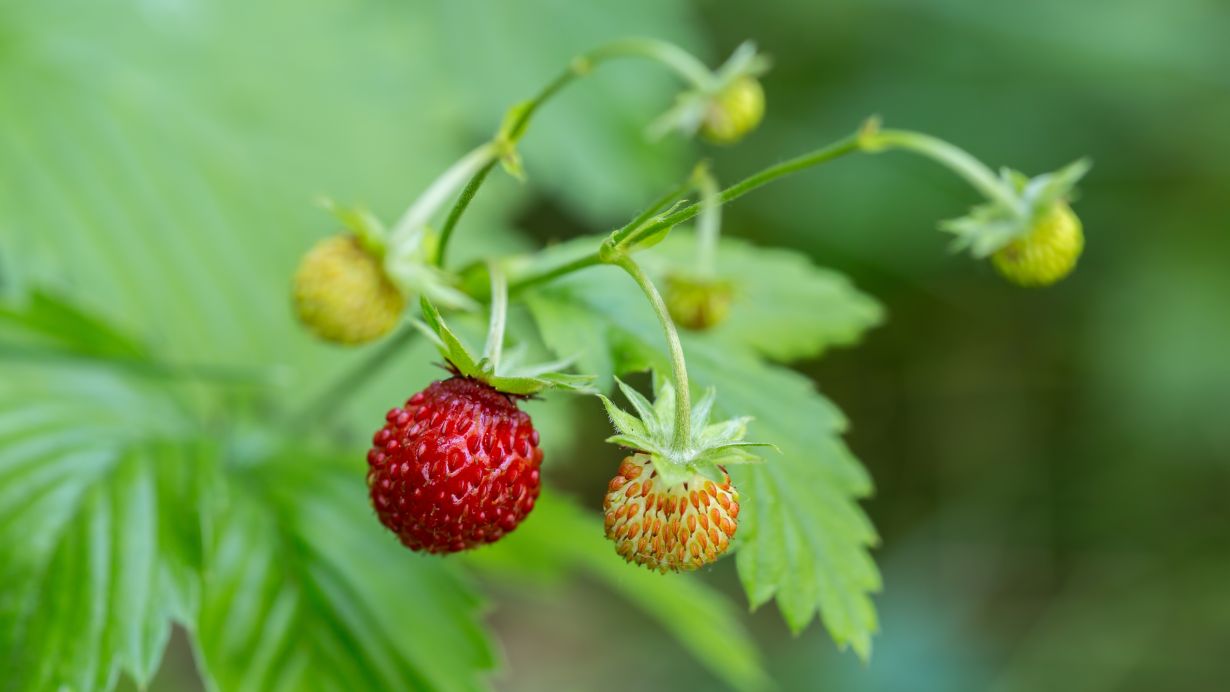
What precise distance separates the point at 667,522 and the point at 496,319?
0.34 metres

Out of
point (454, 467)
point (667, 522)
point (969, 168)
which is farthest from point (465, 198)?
point (969, 168)

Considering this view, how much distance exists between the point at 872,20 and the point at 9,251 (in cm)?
349

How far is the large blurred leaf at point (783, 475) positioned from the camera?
1580 mm

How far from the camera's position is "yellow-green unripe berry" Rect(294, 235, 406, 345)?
5.55 ft

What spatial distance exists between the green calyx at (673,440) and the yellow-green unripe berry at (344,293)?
49 cm

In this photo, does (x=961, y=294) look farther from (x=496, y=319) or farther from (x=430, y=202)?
(x=496, y=319)

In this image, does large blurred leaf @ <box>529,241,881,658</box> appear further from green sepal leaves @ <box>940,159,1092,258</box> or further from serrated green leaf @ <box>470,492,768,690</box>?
serrated green leaf @ <box>470,492,768,690</box>

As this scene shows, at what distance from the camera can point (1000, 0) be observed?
16.4 ft

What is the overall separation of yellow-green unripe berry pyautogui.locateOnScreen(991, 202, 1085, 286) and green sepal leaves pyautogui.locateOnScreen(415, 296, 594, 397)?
635 mm

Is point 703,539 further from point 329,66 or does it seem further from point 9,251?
point 329,66

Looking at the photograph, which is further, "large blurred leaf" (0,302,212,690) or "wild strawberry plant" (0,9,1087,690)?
"large blurred leaf" (0,302,212,690)

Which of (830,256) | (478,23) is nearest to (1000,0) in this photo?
(830,256)

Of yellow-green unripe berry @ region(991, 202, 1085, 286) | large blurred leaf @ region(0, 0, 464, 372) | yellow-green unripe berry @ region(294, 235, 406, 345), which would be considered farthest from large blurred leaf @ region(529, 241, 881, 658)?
large blurred leaf @ region(0, 0, 464, 372)

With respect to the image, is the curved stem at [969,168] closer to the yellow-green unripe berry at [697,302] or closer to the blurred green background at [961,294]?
the yellow-green unripe berry at [697,302]
